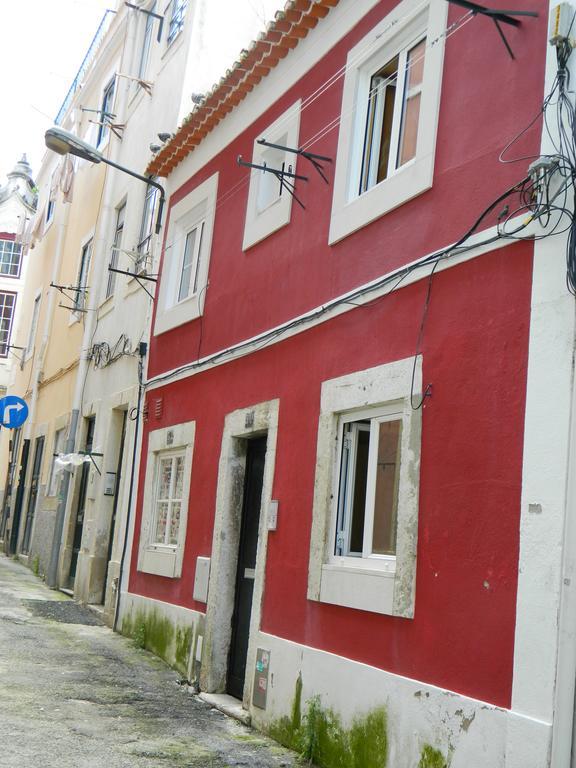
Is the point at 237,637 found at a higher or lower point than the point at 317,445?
lower

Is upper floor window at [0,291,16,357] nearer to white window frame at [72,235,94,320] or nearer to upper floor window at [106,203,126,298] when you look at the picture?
white window frame at [72,235,94,320]

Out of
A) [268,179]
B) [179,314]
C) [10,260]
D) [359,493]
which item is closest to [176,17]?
[179,314]

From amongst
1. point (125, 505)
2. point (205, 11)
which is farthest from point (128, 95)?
point (125, 505)

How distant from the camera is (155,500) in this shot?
10.6m

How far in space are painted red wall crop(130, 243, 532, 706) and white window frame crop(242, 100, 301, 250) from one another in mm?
1552

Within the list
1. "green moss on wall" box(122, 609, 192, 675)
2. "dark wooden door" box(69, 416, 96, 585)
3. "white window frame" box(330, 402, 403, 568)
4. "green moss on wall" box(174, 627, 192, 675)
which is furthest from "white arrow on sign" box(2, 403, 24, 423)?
"white window frame" box(330, 402, 403, 568)

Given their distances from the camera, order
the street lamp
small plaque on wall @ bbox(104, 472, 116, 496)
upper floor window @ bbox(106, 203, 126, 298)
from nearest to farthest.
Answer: the street lamp, small plaque on wall @ bbox(104, 472, 116, 496), upper floor window @ bbox(106, 203, 126, 298)

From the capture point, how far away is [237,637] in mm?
8227

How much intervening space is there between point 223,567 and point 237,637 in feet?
1.99

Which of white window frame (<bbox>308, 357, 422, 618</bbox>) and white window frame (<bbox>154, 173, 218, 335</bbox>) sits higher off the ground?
white window frame (<bbox>154, 173, 218, 335</bbox>)

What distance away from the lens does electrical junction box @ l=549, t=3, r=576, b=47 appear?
4.80 m

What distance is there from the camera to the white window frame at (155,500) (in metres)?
9.46

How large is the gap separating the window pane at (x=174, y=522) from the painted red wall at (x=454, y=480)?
3.03m

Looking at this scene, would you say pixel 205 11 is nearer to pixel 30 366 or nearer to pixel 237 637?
pixel 237 637
